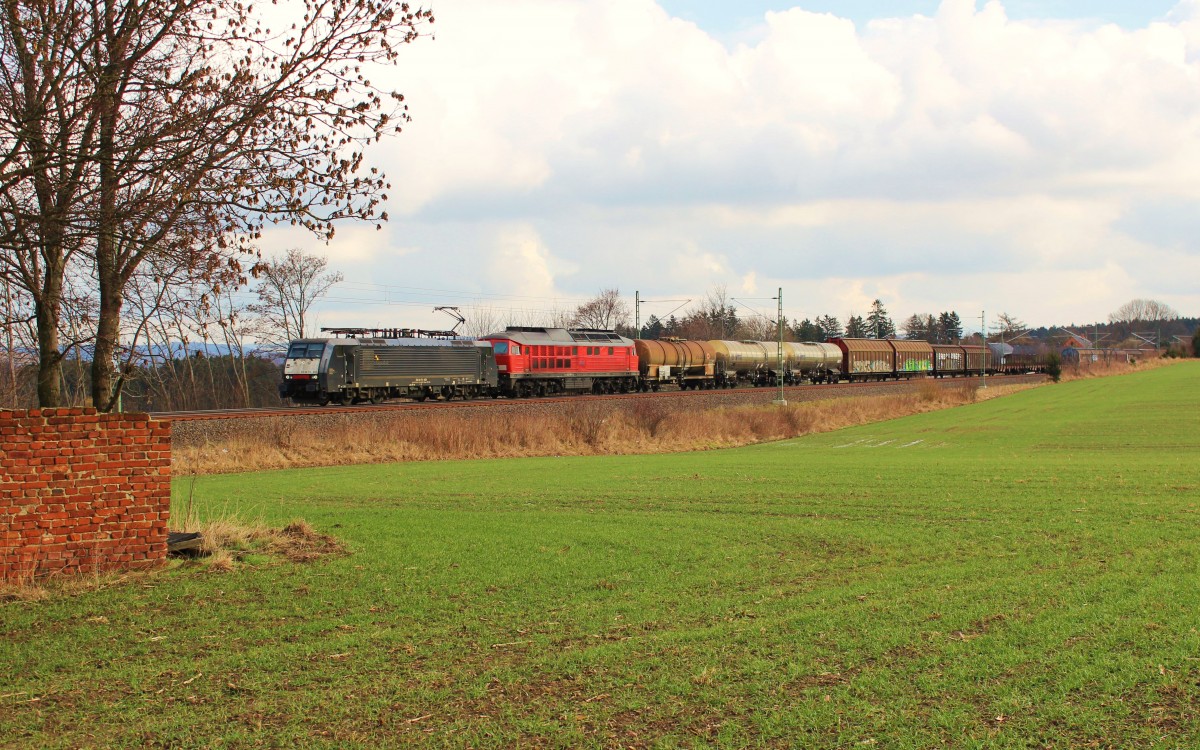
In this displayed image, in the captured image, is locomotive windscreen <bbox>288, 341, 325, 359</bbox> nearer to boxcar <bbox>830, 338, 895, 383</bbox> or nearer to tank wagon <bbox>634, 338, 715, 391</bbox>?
tank wagon <bbox>634, 338, 715, 391</bbox>

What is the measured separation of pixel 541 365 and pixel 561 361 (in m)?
1.32

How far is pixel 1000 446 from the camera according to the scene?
111 ft

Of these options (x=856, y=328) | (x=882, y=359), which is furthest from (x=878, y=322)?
(x=882, y=359)

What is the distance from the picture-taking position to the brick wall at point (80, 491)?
8.99 m

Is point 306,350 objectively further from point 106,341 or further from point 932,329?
point 932,329

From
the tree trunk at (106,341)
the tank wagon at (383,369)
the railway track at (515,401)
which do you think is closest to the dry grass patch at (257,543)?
the railway track at (515,401)

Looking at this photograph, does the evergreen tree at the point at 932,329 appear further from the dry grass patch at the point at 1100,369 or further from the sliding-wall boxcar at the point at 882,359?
the sliding-wall boxcar at the point at 882,359

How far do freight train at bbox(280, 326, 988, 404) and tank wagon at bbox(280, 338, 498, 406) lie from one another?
0.04m

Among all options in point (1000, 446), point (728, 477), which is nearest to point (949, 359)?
point (1000, 446)

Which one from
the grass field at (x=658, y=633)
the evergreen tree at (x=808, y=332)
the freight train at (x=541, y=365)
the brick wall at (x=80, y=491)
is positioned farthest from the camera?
the evergreen tree at (x=808, y=332)

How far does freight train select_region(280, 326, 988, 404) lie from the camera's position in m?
39.1

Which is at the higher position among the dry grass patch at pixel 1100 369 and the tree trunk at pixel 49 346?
the tree trunk at pixel 49 346

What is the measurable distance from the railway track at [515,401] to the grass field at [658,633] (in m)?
2.68

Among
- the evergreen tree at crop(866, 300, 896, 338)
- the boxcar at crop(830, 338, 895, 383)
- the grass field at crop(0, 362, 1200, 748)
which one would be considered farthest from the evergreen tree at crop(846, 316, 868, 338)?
the grass field at crop(0, 362, 1200, 748)
